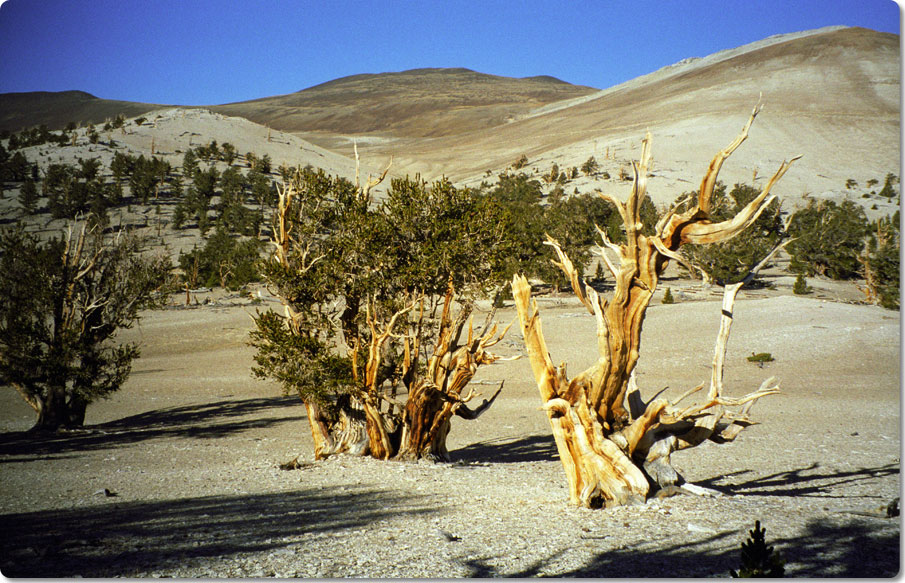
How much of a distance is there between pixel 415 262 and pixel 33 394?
8.07 metres

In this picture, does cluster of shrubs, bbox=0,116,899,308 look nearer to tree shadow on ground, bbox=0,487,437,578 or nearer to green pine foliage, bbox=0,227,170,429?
green pine foliage, bbox=0,227,170,429

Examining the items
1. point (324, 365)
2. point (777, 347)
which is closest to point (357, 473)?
point (324, 365)

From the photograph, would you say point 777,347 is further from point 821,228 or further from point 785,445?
point 785,445

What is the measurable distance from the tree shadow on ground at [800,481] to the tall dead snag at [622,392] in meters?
1.31

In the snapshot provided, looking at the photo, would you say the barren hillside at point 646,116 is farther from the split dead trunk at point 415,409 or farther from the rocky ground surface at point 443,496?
the split dead trunk at point 415,409

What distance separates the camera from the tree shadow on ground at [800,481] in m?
7.11

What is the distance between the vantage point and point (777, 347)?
17.6m

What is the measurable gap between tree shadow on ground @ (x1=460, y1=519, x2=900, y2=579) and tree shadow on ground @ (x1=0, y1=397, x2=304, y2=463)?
8.04 meters

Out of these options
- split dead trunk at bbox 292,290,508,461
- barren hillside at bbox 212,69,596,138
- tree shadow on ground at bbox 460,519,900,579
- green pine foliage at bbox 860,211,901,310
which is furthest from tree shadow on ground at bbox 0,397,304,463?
barren hillside at bbox 212,69,596,138

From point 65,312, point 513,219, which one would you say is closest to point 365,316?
point 513,219

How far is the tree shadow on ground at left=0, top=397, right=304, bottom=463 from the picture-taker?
399 inches

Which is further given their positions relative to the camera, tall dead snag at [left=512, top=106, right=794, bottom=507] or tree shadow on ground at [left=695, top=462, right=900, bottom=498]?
tree shadow on ground at [left=695, top=462, right=900, bottom=498]

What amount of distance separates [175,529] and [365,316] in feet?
12.4

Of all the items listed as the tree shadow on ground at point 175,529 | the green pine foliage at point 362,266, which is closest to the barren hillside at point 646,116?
the green pine foliage at point 362,266
